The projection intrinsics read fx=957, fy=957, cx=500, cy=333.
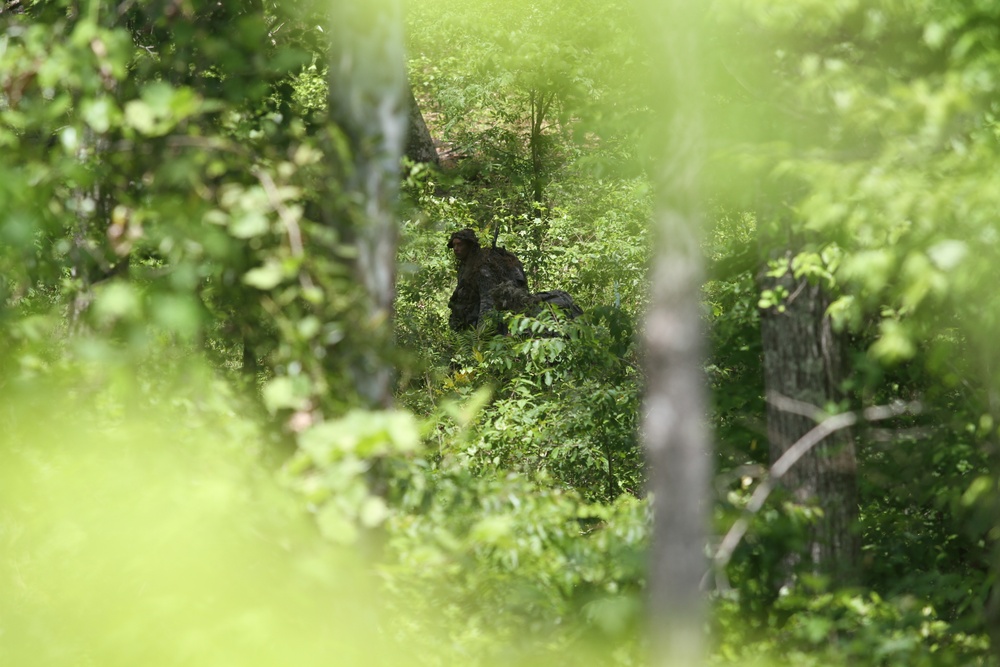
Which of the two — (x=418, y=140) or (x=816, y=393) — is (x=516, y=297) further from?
(x=816, y=393)

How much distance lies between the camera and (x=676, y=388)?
2982 millimetres

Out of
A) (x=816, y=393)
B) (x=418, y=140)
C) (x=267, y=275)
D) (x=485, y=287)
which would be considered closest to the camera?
(x=267, y=275)

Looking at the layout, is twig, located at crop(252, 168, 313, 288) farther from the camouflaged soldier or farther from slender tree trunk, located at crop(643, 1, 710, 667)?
the camouflaged soldier

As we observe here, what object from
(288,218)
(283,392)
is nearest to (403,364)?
(283,392)

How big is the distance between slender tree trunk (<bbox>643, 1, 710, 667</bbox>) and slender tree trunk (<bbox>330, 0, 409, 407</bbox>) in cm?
85

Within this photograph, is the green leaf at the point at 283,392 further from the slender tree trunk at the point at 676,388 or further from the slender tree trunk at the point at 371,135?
the slender tree trunk at the point at 676,388

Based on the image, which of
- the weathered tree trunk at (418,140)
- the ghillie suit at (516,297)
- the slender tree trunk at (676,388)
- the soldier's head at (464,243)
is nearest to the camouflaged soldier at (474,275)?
the soldier's head at (464,243)

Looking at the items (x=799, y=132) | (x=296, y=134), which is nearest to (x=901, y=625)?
(x=799, y=132)

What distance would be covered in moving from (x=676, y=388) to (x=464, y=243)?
12.4 metres

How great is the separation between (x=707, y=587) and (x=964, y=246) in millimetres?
1665

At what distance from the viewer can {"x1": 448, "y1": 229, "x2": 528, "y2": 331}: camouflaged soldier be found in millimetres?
14785

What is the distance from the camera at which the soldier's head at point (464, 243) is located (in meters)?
15.1

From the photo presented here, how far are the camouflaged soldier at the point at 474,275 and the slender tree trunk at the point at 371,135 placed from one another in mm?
11462

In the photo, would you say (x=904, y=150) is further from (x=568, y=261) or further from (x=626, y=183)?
(x=568, y=261)
